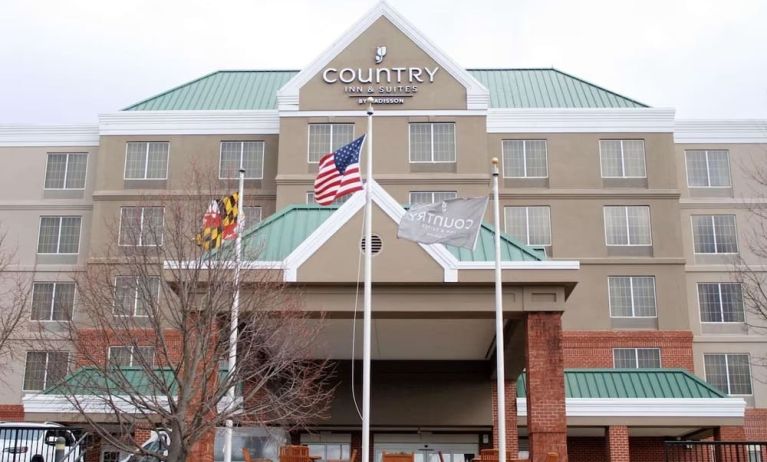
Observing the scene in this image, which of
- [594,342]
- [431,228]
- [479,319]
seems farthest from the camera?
[594,342]

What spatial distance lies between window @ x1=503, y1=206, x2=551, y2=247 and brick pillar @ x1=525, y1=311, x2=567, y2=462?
2069 centimetres

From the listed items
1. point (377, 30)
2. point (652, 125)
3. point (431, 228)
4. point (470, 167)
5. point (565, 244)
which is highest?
point (377, 30)

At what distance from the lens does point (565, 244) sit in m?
43.0

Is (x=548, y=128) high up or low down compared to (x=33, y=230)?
up

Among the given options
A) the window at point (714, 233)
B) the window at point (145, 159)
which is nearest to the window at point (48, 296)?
the window at point (145, 159)

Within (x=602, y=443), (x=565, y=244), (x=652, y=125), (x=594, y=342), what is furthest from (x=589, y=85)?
(x=602, y=443)

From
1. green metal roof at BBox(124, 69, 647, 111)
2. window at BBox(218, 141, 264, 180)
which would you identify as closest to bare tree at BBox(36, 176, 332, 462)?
window at BBox(218, 141, 264, 180)

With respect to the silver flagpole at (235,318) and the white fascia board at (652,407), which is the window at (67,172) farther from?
the silver flagpole at (235,318)

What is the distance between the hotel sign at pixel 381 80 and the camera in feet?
138

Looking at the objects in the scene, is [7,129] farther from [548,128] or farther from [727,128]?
[727,128]

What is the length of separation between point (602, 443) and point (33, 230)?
91.1 ft

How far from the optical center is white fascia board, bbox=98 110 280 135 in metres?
44.0

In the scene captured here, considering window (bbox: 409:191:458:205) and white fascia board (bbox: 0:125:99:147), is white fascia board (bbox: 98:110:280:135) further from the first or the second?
window (bbox: 409:191:458:205)

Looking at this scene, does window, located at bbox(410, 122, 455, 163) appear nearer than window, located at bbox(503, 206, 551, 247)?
Yes
